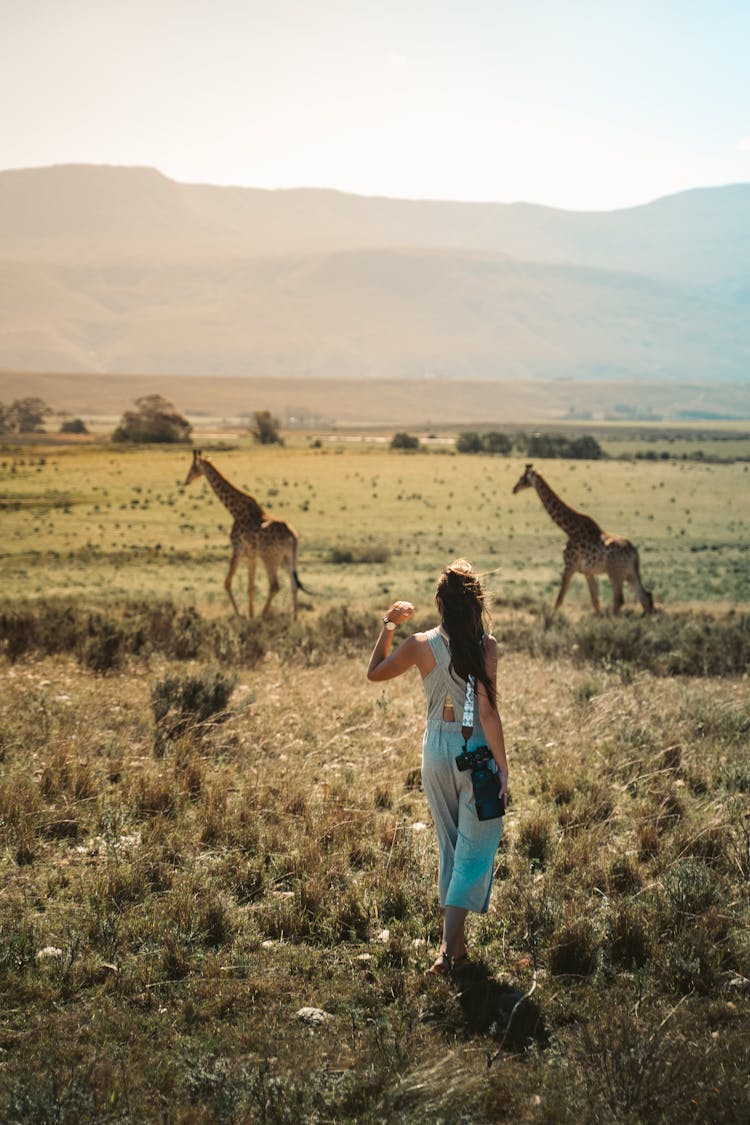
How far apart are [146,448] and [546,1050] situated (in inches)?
1672

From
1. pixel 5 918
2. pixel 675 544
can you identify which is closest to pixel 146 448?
pixel 675 544

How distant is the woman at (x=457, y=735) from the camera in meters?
4.94

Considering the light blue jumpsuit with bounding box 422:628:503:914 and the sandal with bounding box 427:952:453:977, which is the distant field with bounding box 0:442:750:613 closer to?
the light blue jumpsuit with bounding box 422:628:503:914

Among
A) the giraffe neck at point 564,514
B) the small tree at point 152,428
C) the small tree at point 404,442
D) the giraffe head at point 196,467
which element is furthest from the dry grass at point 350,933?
the small tree at point 404,442

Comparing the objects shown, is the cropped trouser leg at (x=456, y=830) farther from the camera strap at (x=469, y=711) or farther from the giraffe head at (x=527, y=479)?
the giraffe head at (x=527, y=479)

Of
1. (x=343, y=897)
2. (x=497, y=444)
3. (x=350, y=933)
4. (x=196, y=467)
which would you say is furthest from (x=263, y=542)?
(x=497, y=444)

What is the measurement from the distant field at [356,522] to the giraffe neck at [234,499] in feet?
5.90

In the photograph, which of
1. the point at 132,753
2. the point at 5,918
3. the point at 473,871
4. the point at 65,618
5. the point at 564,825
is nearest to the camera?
the point at 473,871

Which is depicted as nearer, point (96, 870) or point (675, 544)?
point (96, 870)

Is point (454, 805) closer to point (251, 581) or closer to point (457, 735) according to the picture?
point (457, 735)

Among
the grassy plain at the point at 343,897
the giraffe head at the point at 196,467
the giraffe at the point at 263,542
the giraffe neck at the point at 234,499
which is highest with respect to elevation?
the giraffe head at the point at 196,467

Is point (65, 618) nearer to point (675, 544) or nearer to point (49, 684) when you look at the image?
point (49, 684)

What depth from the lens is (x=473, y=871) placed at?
4.94 metres

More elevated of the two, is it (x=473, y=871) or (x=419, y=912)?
(x=473, y=871)
